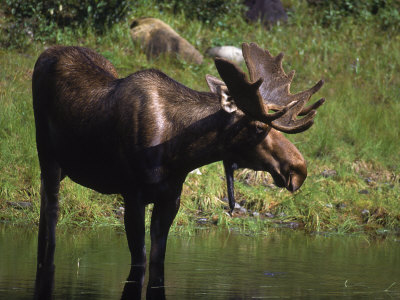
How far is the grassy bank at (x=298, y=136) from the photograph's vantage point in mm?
9320

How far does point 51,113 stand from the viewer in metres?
6.47

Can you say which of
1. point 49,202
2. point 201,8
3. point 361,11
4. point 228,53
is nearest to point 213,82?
point 49,202

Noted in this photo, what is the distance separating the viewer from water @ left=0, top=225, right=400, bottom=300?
560 centimetres

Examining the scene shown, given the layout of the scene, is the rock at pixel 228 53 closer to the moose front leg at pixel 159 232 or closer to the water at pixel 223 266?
the water at pixel 223 266

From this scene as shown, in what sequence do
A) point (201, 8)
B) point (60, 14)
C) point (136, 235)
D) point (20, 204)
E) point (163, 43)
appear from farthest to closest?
point (201, 8)
point (60, 14)
point (163, 43)
point (20, 204)
point (136, 235)

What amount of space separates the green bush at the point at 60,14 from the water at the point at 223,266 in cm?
672

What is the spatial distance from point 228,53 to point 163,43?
118 cm

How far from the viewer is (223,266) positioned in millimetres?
6539

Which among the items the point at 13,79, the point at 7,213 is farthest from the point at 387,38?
the point at 7,213

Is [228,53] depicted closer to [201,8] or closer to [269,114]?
[201,8]

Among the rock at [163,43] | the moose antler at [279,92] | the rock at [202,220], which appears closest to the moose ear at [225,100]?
the moose antler at [279,92]

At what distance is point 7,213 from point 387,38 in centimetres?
976

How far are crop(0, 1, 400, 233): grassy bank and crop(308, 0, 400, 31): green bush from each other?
0.92 feet

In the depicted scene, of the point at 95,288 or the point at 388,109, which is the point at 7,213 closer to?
the point at 95,288
